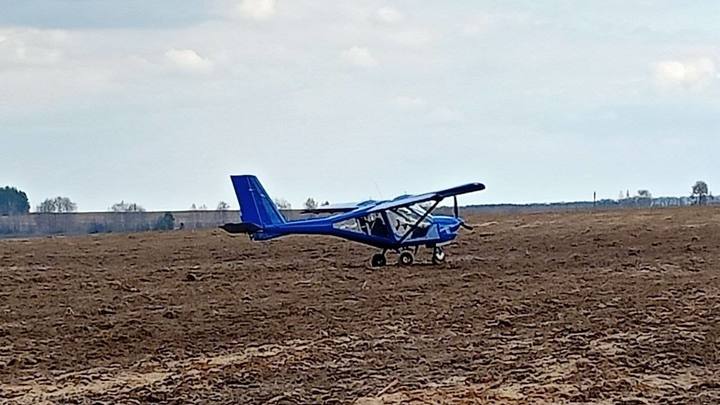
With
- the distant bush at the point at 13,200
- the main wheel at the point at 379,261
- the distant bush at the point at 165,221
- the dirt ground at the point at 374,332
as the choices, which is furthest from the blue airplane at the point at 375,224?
the distant bush at the point at 13,200

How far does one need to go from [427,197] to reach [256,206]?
397cm

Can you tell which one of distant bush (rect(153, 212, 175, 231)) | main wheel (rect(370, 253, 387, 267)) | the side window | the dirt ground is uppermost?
distant bush (rect(153, 212, 175, 231))

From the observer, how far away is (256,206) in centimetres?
2412

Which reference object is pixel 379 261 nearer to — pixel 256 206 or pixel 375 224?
pixel 375 224

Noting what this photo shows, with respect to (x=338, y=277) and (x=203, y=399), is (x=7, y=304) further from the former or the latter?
(x=203, y=399)

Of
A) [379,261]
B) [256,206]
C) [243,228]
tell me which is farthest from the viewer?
[256,206]

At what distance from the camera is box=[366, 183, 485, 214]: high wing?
22422 mm

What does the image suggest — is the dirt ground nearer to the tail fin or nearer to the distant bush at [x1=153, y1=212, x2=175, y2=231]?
the tail fin

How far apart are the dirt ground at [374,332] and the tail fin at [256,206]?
119 cm

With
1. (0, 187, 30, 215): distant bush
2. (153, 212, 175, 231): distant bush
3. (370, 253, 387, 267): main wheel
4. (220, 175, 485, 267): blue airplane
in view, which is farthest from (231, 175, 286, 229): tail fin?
(0, 187, 30, 215): distant bush

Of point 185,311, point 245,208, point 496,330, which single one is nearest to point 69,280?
point 245,208

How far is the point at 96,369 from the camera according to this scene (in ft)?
35.1

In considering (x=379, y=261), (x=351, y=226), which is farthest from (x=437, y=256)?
(x=351, y=226)

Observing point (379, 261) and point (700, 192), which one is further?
point (700, 192)
